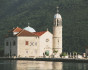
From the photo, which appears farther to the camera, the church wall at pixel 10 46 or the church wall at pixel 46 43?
the church wall at pixel 46 43

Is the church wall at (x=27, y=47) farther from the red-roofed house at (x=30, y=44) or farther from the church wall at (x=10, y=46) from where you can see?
the church wall at (x=10, y=46)

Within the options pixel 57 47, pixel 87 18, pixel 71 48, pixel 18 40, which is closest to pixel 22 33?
pixel 18 40

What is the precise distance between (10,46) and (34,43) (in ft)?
25.1

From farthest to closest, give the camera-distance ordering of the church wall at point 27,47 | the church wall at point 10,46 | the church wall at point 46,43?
the church wall at point 46,43 < the church wall at point 10,46 < the church wall at point 27,47

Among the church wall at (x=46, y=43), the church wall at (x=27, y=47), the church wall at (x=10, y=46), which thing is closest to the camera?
the church wall at (x=27, y=47)

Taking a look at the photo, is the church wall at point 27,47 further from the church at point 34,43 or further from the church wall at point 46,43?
the church wall at point 46,43

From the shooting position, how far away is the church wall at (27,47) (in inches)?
4642

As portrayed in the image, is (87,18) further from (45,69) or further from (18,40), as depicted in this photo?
(45,69)

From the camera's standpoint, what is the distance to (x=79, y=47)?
157625mm

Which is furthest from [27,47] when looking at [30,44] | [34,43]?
[34,43]

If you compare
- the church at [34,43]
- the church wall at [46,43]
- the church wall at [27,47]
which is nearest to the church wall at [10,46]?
the church at [34,43]

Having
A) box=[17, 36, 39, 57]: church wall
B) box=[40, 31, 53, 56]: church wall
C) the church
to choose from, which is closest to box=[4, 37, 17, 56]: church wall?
the church

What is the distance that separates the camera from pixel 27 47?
388ft

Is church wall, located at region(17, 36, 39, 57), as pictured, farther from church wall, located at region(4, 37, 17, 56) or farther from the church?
church wall, located at region(4, 37, 17, 56)
